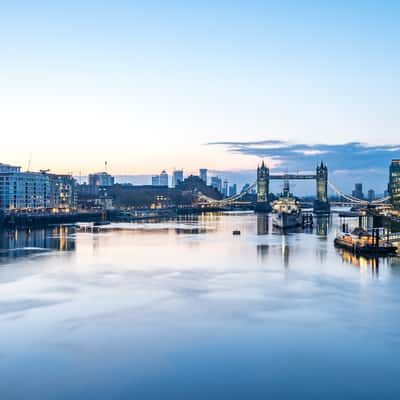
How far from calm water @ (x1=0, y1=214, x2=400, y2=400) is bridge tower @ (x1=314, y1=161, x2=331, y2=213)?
302ft

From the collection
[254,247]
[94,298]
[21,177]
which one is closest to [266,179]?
[21,177]

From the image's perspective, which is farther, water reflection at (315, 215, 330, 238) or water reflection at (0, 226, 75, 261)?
water reflection at (315, 215, 330, 238)

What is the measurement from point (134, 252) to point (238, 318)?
59.8 ft

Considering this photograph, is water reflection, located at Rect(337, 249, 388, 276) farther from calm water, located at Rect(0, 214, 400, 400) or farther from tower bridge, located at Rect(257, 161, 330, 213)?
tower bridge, located at Rect(257, 161, 330, 213)

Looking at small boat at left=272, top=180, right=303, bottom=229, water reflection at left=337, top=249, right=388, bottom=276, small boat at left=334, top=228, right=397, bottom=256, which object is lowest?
water reflection at left=337, top=249, right=388, bottom=276

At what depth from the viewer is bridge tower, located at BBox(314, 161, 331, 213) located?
118 meters

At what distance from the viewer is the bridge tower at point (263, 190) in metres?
125

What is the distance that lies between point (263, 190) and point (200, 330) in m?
121

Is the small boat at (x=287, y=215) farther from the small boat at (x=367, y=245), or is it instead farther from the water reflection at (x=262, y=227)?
the small boat at (x=367, y=245)

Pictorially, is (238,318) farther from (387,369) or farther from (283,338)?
(387,369)

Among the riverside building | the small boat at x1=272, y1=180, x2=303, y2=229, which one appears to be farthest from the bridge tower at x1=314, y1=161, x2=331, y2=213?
the riverside building

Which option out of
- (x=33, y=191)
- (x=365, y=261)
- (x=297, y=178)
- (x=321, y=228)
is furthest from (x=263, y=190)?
(x=365, y=261)

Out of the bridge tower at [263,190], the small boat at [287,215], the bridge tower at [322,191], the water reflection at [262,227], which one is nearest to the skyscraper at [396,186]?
the small boat at [287,215]

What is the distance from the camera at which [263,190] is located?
441 feet
